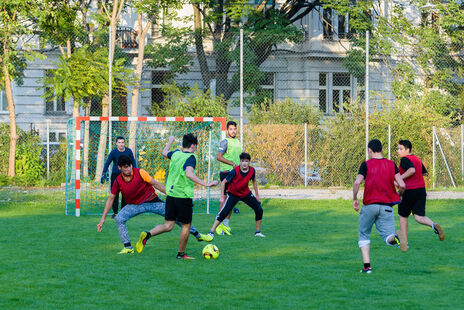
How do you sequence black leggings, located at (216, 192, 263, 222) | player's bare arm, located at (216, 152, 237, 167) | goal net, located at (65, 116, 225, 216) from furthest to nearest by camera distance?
goal net, located at (65, 116, 225, 216) < player's bare arm, located at (216, 152, 237, 167) < black leggings, located at (216, 192, 263, 222)

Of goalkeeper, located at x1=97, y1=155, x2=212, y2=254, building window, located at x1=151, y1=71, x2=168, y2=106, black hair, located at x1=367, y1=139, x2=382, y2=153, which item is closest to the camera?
black hair, located at x1=367, y1=139, x2=382, y2=153

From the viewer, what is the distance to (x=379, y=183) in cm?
965

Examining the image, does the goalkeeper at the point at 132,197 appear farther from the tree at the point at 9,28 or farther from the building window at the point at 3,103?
the building window at the point at 3,103

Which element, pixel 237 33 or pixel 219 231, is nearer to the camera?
pixel 219 231

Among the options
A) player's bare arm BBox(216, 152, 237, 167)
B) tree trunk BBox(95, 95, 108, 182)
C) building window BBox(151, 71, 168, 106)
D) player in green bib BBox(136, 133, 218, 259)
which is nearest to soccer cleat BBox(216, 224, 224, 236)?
player's bare arm BBox(216, 152, 237, 167)

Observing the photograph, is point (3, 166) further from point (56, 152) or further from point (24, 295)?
point (24, 295)

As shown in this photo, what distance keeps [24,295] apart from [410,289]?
4.06m

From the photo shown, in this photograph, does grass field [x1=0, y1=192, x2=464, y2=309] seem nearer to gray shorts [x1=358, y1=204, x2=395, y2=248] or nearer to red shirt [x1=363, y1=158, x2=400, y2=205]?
gray shorts [x1=358, y1=204, x2=395, y2=248]

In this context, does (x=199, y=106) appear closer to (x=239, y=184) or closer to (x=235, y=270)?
(x=239, y=184)

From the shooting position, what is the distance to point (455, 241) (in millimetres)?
12664

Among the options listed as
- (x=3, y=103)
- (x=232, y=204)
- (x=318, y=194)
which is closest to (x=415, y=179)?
(x=232, y=204)

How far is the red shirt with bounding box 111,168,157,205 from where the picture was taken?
11281 mm

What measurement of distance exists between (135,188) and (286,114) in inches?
593

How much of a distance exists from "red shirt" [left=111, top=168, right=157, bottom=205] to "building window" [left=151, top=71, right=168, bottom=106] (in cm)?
1889
